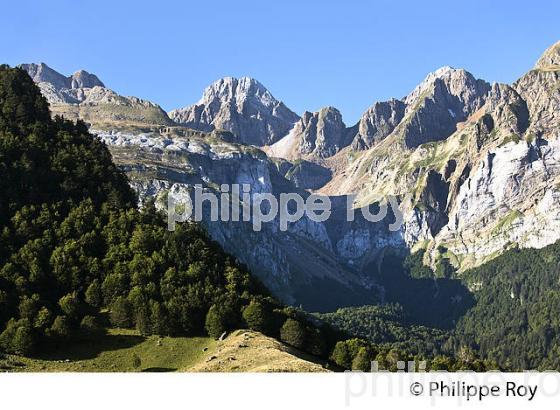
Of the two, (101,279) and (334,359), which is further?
(101,279)

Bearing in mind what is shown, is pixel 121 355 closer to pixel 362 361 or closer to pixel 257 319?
pixel 257 319

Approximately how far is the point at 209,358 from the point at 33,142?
97572 millimetres

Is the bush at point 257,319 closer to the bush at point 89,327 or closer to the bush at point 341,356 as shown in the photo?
the bush at point 341,356

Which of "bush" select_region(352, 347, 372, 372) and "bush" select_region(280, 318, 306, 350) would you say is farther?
"bush" select_region(280, 318, 306, 350)

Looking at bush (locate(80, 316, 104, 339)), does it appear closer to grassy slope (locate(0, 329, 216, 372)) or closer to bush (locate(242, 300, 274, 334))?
grassy slope (locate(0, 329, 216, 372))

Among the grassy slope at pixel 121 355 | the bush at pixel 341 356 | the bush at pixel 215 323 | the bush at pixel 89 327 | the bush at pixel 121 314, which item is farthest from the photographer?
the bush at pixel 341 356

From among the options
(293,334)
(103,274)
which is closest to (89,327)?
(103,274)

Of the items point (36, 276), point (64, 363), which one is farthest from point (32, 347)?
point (36, 276)

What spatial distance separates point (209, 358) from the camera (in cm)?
11662

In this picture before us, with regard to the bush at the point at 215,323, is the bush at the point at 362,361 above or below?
below

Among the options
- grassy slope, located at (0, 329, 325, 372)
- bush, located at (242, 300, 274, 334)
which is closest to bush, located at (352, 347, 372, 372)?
grassy slope, located at (0, 329, 325, 372)

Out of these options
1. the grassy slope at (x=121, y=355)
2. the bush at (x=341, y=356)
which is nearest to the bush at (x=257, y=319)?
the grassy slope at (x=121, y=355)
